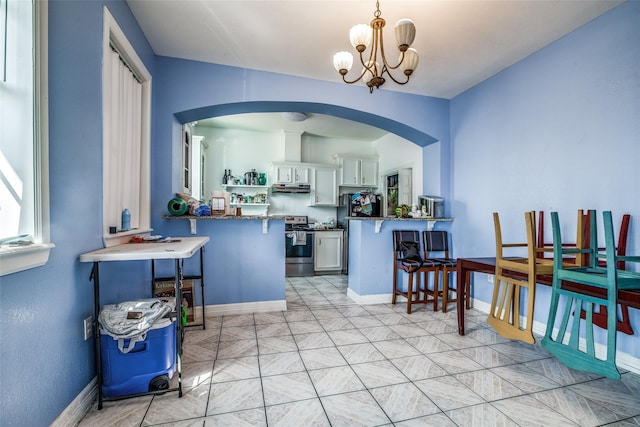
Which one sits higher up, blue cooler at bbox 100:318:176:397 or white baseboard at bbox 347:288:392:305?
blue cooler at bbox 100:318:176:397

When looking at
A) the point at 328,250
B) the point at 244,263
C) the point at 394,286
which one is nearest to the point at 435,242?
the point at 394,286

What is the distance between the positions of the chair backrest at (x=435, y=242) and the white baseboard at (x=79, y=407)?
11.0ft

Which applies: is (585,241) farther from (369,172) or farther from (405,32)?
(369,172)

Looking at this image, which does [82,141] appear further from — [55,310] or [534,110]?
[534,110]

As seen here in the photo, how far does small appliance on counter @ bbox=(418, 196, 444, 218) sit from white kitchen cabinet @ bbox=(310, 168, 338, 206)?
2303 millimetres

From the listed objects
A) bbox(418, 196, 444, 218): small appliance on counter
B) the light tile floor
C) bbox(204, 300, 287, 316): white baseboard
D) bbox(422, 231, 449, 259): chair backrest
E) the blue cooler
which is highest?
bbox(418, 196, 444, 218): small appliance on counter

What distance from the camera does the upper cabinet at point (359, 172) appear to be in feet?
19.8

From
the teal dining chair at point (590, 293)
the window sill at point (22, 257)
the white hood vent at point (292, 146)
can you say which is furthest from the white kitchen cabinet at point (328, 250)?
the window sill at point (22, 257)

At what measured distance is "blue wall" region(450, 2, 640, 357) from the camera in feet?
7.02

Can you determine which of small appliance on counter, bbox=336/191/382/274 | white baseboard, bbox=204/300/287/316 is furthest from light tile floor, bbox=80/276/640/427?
small appliance on counter, bbox=336/191/382/274

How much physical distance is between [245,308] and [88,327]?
169 centimetres

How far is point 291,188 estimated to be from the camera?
564 cm

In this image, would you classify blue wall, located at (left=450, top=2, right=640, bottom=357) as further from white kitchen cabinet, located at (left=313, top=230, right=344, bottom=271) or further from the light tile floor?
white kitchen cabinet, located at (left=313, top=230, right=344, bottom=271)

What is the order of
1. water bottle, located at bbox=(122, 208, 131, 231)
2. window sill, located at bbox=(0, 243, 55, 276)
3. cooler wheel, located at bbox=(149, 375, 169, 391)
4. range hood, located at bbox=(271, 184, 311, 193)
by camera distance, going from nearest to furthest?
window sill, located at bbox=(0, 243, 55, 276) → cooler wheel, located at bbox=(149, 375, 169, 391) → water bottle, located at bbox=(122, 208, 131, 231) → range hood, located at bbox=(271, 184, 311, 193)
